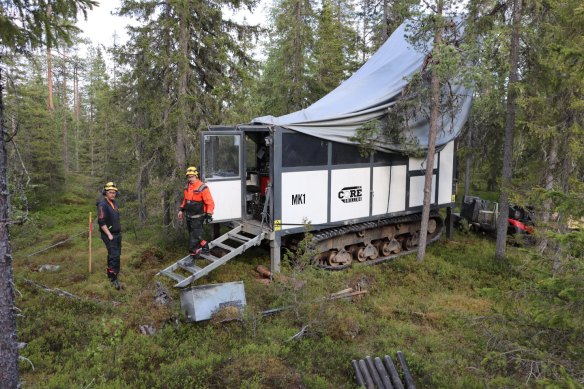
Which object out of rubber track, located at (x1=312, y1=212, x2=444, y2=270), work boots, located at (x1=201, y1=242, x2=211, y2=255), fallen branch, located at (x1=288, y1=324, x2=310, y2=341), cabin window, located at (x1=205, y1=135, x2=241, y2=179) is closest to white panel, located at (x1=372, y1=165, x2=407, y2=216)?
rubber track, located at (x1=312, y1=212, x2=444, y2=270)

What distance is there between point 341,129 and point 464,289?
182 inches

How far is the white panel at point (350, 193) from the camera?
10164mm

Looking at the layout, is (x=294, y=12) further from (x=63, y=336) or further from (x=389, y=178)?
(x=63, y=336)

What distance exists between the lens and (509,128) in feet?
36.3

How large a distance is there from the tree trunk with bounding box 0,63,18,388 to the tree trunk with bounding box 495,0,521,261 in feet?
32.1

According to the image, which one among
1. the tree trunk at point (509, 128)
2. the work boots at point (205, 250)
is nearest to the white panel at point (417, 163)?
the tree trunk at point (509, 128)

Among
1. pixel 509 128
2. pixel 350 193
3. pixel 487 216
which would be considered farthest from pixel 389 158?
pixel 487 216

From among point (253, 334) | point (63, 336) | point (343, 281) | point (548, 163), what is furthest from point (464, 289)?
point (63, 336)

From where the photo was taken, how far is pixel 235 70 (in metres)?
12.3

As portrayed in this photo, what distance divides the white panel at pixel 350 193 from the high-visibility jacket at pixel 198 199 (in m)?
3.12

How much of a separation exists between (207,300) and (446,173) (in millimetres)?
8755

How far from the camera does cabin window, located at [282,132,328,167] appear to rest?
920 centimetres

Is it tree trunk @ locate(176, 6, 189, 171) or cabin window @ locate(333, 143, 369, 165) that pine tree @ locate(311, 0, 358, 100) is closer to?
tree trunk @ locate(176, 6, 189, 171)

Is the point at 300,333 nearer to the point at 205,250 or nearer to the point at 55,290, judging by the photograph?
the point at 205,250
